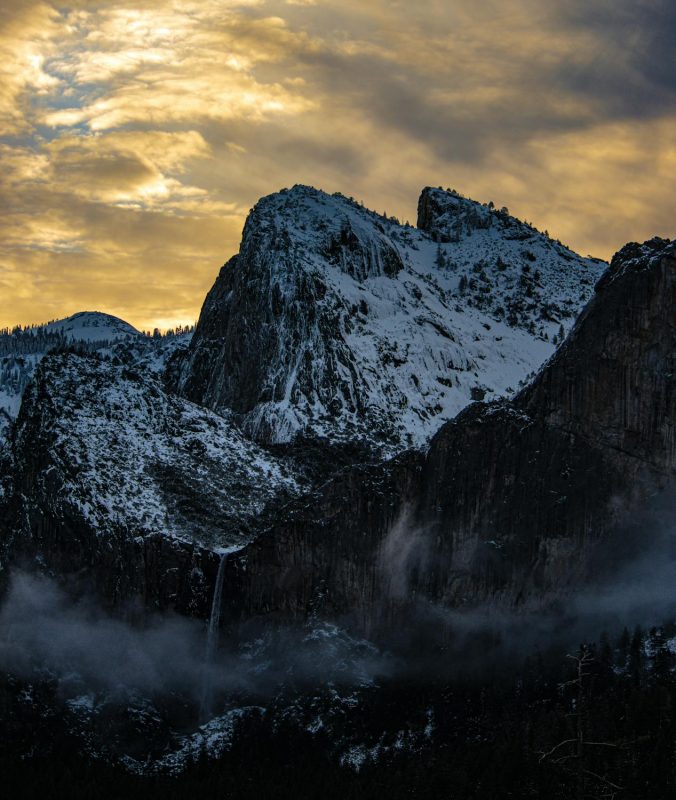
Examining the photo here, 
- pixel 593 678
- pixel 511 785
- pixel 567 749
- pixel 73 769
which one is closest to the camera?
pixel 567 749

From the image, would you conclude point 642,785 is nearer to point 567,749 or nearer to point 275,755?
point 567,749

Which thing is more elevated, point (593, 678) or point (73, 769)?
point (593, 678)

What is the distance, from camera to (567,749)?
159750 millimetres

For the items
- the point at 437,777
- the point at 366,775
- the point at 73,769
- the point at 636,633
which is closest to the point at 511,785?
the point at 437,777

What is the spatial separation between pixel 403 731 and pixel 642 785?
1752 inches

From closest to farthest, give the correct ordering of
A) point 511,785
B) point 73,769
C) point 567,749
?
point 567,749
point 511,785
point 73,769

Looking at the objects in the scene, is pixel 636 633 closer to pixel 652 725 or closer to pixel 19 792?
pixel 652 725

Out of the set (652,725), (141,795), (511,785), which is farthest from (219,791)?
(652,725)

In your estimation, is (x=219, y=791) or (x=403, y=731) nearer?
(x=219, y=791)

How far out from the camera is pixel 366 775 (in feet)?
608

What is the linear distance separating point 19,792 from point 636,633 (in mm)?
75408

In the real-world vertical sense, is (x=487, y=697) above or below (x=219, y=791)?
above

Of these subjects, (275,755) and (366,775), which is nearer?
(366,775)

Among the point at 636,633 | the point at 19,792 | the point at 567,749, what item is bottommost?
the point at 19,792
